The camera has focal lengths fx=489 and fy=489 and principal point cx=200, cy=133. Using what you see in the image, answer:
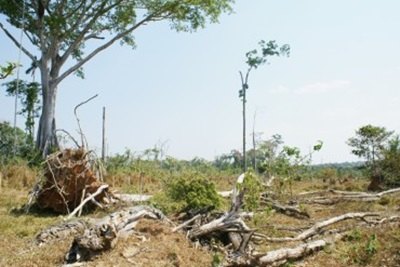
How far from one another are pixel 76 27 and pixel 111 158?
5.47m

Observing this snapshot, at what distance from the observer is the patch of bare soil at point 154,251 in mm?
4786

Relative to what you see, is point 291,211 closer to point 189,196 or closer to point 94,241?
point 189,196

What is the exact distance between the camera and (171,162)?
14.8m

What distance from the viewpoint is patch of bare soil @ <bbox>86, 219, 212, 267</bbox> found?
15.7ft

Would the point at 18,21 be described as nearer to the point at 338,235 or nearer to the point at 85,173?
the point at 85,173

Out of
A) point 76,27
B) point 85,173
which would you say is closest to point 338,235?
point 85,173

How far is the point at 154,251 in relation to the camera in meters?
5.02

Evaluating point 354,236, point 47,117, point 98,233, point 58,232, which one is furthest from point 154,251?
point 47,117

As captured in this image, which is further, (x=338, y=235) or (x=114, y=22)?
(x=114, y=22)

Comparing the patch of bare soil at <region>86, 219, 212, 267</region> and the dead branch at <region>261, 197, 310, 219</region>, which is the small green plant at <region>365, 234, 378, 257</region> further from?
the dead branch at <region>261, 197, 310, 219</region>

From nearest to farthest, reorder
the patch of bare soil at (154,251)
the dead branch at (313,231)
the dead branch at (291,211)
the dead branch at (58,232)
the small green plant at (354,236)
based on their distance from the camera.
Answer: the patch of bare soil at (154,251) < the dead branch at (58,232) < the dead branch at (313,231) < the small green plant at (354,236) < the dead branch at (291,211)

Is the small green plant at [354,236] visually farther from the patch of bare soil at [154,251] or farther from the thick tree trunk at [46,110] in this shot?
the thick tree trunk at [46,110]

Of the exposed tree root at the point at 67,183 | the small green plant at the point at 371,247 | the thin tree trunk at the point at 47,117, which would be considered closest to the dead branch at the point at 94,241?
the small green plant at the point at 371,247

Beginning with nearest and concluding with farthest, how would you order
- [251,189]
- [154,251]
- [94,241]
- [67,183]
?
[94,241], [154,251], [251,189], [67,183]
